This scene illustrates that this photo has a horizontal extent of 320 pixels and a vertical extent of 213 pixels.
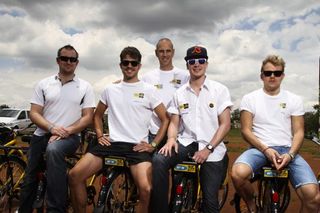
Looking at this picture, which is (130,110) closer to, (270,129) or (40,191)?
(40,191)

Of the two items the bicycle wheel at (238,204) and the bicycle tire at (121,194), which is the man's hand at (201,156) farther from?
the bicycle wheel at (238,204)

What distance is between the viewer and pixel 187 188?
484 cm

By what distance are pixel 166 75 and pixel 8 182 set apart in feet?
9.00

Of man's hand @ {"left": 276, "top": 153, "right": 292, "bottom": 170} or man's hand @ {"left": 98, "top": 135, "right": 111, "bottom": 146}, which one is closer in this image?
man's hand @ {"left": 276, "top": 153, "right": 292, "bottom": 170}

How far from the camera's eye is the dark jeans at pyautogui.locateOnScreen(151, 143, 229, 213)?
15.1 feet

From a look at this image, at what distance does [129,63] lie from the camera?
16.6 feet

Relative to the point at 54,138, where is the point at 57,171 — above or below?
below

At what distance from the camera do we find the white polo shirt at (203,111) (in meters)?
4.93

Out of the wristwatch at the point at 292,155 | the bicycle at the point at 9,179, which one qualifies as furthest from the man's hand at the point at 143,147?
the bicycle at the point at 9,179

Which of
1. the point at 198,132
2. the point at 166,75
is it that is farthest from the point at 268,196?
the point at 166,75

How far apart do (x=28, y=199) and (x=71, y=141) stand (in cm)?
98

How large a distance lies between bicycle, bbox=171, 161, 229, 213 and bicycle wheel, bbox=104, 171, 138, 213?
2.20ft

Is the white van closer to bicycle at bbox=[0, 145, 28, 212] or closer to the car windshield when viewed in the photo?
the car windshield

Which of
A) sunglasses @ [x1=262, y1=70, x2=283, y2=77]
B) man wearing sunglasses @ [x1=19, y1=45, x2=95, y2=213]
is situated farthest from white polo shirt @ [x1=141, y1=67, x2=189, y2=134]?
sunglasses @ [x1=262, y1=70, x2=283, y2=77]
